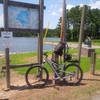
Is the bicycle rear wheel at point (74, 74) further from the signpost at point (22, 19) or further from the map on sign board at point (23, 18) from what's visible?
the map on sign board at point (23, 18)

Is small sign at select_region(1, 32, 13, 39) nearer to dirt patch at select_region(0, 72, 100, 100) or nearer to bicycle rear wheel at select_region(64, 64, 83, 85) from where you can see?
dirt patch at select_region(0, 72, 100, 100)

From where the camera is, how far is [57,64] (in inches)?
281

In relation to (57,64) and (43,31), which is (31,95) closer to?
(57,64)

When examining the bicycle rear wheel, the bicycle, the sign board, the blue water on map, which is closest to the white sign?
the sign board

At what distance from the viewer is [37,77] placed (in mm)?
7410

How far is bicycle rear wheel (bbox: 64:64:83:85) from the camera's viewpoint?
283 inches

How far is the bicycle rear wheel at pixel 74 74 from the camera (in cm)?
→ 718

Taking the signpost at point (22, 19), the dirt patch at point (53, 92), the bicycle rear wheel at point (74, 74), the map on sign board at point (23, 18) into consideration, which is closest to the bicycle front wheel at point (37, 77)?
the dirt patch at point (53, 92)

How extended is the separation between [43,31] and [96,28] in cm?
7729

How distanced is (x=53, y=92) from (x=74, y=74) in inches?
52.2

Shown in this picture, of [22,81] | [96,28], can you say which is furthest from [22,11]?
[96,28]

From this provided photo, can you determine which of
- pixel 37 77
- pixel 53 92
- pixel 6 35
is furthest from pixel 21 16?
pixel 53 92

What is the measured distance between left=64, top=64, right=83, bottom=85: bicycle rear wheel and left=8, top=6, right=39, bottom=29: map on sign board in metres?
1.65

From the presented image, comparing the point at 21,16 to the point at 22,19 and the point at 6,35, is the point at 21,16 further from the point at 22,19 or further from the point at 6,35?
the point at 6,35
